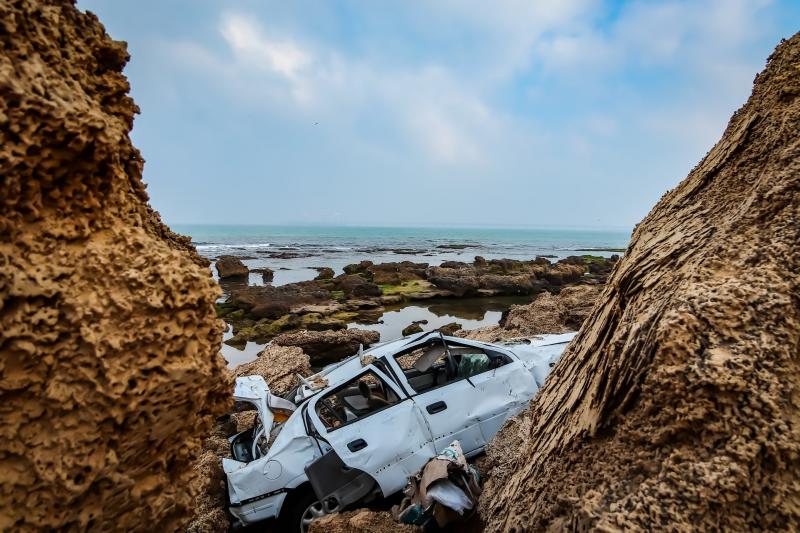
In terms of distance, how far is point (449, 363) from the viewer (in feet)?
15.6

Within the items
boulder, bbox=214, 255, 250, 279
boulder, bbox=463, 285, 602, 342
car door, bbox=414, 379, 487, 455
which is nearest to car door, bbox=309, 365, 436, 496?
car door, bbox=414, 379, 487, 455

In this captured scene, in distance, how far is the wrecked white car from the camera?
384 cm

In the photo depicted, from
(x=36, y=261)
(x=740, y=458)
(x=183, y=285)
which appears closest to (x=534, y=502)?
(x=740, y=458)

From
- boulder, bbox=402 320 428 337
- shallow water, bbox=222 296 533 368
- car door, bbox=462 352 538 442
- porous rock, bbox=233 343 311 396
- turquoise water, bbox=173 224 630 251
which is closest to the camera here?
car door, bbox=462 352 538 442

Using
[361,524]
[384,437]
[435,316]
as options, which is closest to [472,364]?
[384,437]

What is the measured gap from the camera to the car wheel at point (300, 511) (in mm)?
3846

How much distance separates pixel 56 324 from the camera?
1468 millimetres

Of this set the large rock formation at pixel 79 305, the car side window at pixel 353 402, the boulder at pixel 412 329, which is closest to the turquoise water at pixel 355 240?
the boulder at pixel 412 329

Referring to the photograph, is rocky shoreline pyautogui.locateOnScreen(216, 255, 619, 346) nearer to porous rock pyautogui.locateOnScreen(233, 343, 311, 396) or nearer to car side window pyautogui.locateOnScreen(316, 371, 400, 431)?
porous rock pyautogui.locateOnScreen(233, 343, 311, 396)

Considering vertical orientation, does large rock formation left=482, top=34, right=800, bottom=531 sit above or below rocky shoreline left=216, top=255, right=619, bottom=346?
above

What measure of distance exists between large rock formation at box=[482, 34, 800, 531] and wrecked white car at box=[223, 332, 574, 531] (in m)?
1.60

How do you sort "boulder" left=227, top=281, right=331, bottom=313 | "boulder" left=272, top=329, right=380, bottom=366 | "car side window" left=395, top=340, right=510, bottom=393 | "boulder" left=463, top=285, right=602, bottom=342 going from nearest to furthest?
1. "car side window" left=395, top=340, right=510, bottom=393
2. "boulder" left=463, top=285, right=602, bottom=342
3. "boulder" left=272, top=329, right=380, bottom=366
4. "boulder" left=227, top=281, right=331, bottom=313

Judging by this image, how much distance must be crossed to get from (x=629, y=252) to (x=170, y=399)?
2.95 m

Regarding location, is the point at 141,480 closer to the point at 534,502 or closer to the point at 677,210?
the point at 534,502
